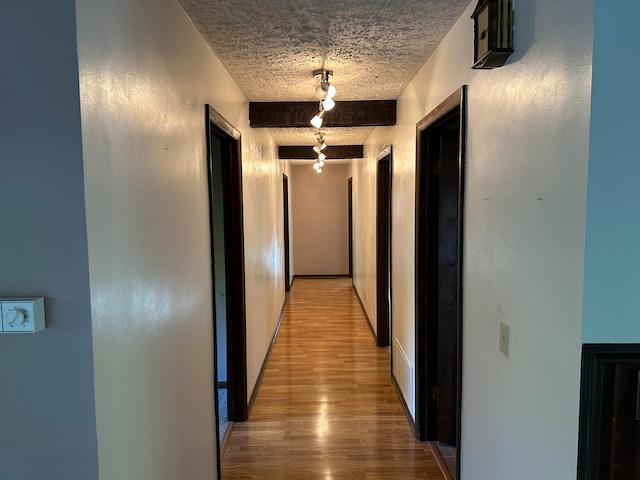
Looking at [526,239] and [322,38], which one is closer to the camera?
[526,239]

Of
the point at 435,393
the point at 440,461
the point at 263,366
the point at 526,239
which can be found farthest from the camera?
the point at 263,366

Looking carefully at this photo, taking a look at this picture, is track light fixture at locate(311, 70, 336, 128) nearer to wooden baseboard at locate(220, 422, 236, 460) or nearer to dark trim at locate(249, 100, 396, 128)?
dark trim at locate(249, 100, 396, 128)

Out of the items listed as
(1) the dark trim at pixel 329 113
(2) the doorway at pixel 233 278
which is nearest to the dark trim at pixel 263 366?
(2) the doorway at pixel 233 278

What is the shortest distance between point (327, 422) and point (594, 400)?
88.9 inches

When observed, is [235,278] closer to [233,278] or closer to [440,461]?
[233,278]

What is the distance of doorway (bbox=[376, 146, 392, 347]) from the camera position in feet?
14.3

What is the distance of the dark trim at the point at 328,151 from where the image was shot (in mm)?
5770

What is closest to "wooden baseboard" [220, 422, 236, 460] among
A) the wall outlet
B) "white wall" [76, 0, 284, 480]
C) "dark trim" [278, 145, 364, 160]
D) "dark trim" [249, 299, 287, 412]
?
"dark trim" [249, 299, 287, 412]

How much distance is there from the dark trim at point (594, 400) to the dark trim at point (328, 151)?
16.2 ft

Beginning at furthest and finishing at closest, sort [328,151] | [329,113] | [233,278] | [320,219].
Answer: [320,219] < [328,151] < [329,113] < [233,278]

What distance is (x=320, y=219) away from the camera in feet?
29.1

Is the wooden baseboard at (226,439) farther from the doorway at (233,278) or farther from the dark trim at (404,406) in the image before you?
the dark trim at (404,406)

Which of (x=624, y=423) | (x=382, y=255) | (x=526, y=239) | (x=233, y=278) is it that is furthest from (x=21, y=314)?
(x=382, y=255)

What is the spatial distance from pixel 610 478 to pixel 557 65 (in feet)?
3.47
